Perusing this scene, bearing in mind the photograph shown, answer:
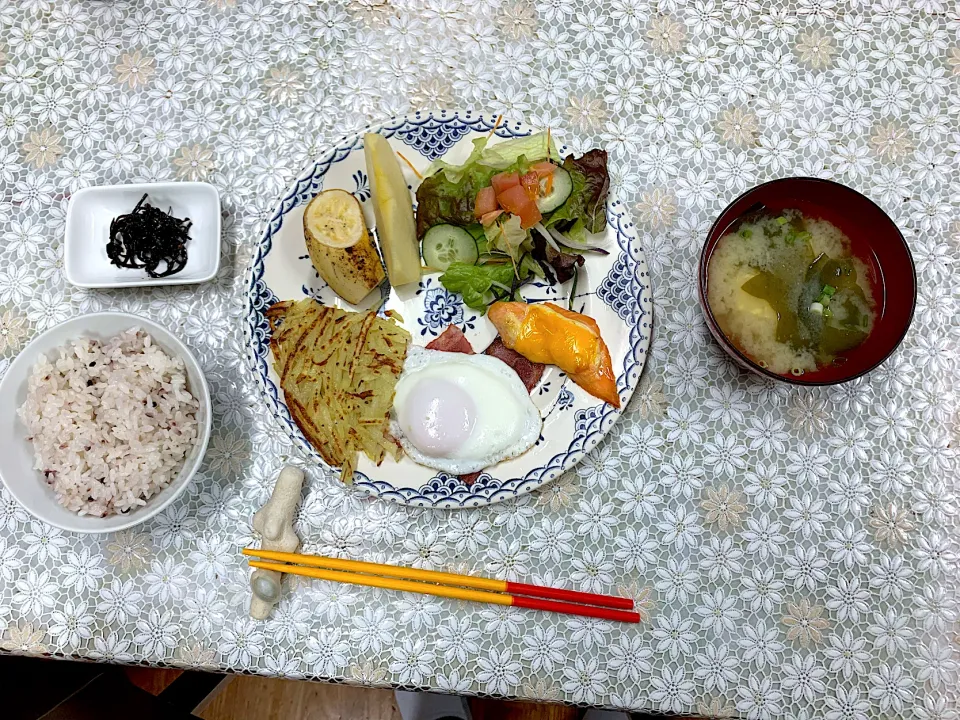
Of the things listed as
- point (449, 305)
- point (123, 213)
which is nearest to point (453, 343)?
point (449, 305)

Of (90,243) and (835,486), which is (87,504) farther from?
(835,486)

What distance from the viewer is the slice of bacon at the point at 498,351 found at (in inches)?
83.6

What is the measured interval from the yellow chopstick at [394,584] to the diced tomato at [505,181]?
4.37 ft

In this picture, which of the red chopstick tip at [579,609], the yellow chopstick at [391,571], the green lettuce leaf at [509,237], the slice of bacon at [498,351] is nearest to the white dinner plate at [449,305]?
the slice of bacon at [498,351]

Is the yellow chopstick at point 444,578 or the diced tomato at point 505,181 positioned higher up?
the diced tomato at point 505,181

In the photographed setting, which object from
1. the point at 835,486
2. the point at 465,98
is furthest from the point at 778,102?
the point at 835,486

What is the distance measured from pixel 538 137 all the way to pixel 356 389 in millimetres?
1079

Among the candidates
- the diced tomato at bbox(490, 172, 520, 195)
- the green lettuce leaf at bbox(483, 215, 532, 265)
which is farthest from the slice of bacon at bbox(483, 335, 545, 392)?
the diced tomato at bbox(490, 172, 520, 195)

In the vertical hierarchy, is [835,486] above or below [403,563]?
above

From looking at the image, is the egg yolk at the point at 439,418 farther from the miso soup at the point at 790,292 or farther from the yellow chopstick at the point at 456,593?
the miso soup at the point at 790,292

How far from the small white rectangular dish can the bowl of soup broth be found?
1704 mm

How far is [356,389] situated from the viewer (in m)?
2.12

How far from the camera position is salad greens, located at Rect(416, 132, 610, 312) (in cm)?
207

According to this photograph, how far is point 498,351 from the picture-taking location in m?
2.17
